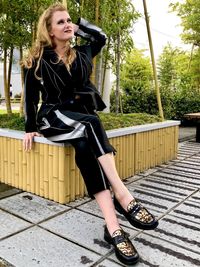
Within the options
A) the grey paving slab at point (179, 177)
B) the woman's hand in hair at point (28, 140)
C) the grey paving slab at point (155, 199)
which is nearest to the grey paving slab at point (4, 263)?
the woman's hand in hair at point (28, 140)

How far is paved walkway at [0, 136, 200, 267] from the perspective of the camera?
1.62 metres

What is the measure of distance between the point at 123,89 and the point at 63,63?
4.91m

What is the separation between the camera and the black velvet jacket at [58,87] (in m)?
2.05

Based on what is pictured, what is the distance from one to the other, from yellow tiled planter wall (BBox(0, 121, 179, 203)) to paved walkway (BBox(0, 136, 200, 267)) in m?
0.09

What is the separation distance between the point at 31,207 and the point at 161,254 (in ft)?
3.32

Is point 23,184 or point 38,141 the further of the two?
point 23,184

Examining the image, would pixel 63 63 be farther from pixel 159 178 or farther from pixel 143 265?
pixel 159 178

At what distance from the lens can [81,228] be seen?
1.96 meters

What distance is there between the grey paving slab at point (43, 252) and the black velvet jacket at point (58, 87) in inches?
30.2

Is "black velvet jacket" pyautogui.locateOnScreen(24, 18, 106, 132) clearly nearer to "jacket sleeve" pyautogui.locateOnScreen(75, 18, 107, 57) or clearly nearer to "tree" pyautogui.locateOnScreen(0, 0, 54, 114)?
"jacket sleeve" pyautogui.locateOnScreen(75, 18, 107, 57)

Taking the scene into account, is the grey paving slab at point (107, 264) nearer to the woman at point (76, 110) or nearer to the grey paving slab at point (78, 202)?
the woman at point (76, 110)

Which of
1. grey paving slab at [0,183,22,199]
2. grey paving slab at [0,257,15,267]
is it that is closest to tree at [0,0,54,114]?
grey paving slab at [0,183,22,199]

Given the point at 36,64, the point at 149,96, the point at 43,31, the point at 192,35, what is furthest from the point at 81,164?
the point at 192,35

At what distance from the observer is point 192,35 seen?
8.33 metres
